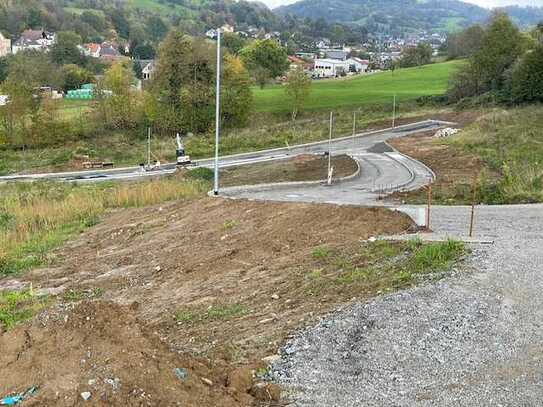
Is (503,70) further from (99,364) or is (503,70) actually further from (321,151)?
(99,364)

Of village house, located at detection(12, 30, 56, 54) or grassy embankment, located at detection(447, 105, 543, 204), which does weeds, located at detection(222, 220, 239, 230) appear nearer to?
grassy embankment, located at detection(447, 105, 543, 204)

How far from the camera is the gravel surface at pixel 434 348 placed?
7234 mm

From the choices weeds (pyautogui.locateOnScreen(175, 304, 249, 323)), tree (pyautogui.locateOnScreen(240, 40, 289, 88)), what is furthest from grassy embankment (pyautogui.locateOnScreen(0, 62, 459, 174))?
weeds (pyautogui.locateOnScreen(175, 304, 249, 323))

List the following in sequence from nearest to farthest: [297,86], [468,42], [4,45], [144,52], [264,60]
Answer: [297,86] < [468,42] < [264,60] < [4,45] < [144,52]

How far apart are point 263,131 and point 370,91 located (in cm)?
2882

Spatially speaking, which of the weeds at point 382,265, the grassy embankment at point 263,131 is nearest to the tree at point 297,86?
the grassy embankment at point 263,131

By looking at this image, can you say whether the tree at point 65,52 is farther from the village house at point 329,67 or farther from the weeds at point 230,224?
the weeds at point 230,224

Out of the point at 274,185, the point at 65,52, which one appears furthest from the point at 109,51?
the point at 274,185

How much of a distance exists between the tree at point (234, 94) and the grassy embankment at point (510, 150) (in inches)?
883

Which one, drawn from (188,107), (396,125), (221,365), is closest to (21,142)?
(188,107)

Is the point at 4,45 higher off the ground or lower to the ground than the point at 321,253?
higher

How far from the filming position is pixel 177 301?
38.7ft

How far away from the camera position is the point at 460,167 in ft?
97.3

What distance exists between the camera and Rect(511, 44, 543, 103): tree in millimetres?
48344
